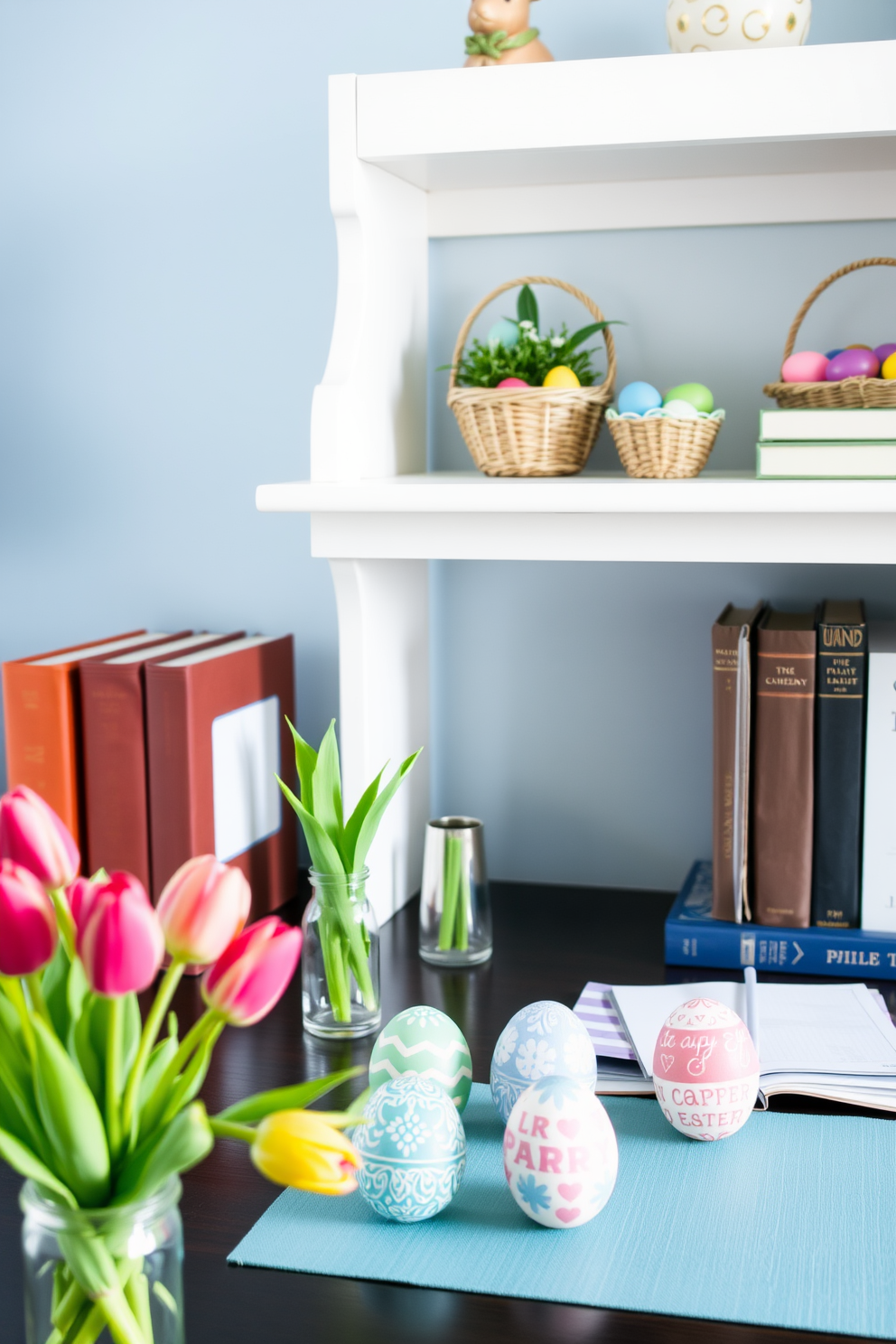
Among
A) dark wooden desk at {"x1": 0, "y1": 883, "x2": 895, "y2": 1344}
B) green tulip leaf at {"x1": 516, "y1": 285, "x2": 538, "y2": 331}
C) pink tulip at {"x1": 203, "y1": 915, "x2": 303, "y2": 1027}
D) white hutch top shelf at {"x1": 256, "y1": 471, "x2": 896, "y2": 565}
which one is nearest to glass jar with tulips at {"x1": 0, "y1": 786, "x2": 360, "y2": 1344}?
pink tulip at {"x1": 203, "y1": 915, "x2": 303, "y2": 1027}

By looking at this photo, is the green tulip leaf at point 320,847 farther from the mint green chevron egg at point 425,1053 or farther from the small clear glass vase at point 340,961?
the mint green chevron egg at point 425,1053

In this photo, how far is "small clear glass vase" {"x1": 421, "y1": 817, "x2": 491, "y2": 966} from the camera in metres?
1.01

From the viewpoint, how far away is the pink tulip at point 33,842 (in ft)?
1.50

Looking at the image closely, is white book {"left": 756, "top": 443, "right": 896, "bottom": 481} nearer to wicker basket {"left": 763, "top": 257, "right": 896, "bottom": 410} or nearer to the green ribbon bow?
wicker basket {"left": 763, "top": 257, "right": 896, "bottom": 410}

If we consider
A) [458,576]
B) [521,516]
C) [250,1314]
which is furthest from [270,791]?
[250,1314]

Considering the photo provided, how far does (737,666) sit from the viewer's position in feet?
3.24

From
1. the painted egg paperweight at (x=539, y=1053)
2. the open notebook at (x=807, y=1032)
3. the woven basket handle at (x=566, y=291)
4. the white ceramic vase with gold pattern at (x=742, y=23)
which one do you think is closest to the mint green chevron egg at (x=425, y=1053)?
the painted egg paperweight at (x=539, y=1053)

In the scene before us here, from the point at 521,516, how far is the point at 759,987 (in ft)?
1.30

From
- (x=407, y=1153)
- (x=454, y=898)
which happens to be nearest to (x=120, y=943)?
(x=407, y=1153)

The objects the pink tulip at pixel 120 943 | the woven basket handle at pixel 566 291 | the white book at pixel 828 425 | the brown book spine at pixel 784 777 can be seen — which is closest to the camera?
the pink tulip at pixel 120 943

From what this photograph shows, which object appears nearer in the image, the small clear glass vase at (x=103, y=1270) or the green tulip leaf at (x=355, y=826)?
the small clear glass vase at (x=103, y=1270)

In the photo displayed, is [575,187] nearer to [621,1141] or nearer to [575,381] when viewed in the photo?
[575,381]

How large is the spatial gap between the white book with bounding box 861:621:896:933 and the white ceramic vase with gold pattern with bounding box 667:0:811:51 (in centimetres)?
46

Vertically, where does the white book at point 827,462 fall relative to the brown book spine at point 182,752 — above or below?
above
